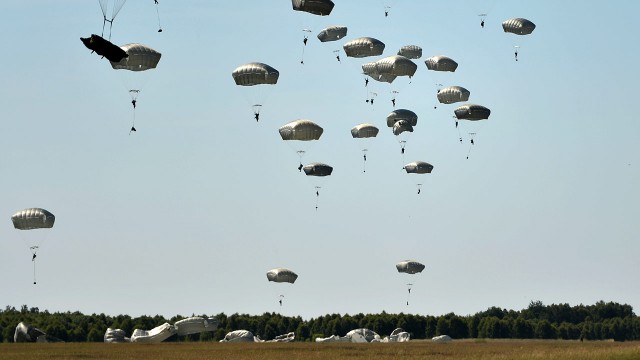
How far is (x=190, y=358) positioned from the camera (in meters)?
85.2

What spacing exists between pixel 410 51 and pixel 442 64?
5.18m

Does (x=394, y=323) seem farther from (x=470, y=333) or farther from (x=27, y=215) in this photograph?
(x=27, y=215)

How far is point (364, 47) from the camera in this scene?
10488cm

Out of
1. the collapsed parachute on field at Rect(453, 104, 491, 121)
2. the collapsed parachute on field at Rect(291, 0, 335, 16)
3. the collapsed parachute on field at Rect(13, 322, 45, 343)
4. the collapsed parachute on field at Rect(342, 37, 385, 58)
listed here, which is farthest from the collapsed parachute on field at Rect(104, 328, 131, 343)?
the collapsed parachute on field at Rect(291, 0, 335, 16)

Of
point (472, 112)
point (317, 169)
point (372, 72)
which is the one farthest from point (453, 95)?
point (317, 169)

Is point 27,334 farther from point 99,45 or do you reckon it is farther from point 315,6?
point 99,45

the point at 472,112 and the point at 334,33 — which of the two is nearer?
the point at 472,112

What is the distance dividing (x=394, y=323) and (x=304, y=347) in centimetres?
7257

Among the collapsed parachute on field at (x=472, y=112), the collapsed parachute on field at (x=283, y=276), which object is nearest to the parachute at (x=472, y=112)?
the collapsed parachute on field at (x=472, y=112)

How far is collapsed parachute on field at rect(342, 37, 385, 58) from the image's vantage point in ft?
343

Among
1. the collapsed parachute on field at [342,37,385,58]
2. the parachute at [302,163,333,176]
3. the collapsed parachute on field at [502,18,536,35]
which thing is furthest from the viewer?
the parachute at [302,163,333,176]

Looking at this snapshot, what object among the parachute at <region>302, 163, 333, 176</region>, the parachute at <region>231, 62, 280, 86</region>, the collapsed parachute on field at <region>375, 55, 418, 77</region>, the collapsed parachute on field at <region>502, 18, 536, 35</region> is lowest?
the parachute at <region>302, 163, 333, 176</region>

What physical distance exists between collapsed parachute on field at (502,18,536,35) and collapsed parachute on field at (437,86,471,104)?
249 inches

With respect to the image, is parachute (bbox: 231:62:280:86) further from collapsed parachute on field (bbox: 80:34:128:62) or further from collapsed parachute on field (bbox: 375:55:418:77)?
collapsed parachute on field (bbox: 80:34:128:62)
